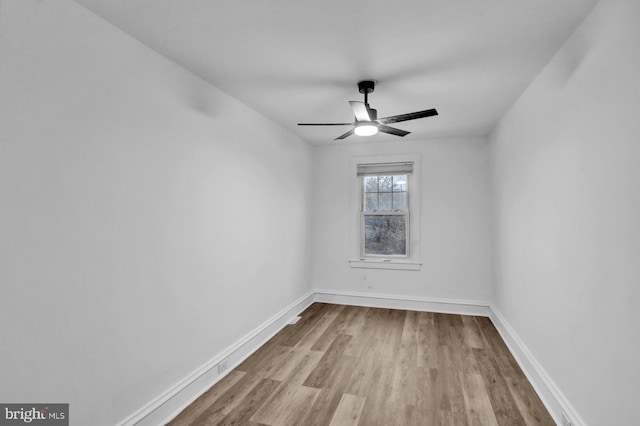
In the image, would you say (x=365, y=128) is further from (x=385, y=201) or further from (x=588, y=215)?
(x=385, y=201)

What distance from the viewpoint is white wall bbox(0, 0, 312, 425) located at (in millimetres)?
1432

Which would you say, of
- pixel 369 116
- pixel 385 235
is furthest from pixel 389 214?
pixel 369 116

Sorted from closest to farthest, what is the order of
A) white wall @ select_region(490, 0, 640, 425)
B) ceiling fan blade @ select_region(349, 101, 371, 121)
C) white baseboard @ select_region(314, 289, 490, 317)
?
white wall @ select_region(490, 0, 640, 425)
ceiling fan blade @ select_region(349, 101, 371, 121)
white baseboard @ select_region(314, 289, 490, 317)

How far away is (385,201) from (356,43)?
320 centimetres

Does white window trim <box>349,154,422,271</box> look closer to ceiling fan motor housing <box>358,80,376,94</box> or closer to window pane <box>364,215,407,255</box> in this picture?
window pane <box>364,215,407,255</box>

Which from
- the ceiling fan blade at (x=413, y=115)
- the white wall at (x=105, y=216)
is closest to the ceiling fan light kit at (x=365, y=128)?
the ceiling fan blade at (x=413, y=115)

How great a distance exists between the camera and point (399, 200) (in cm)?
493

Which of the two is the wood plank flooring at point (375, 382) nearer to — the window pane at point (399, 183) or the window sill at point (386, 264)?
the window sill at point (386, 264)

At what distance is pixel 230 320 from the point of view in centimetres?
293

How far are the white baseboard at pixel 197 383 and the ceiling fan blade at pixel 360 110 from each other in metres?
2.37

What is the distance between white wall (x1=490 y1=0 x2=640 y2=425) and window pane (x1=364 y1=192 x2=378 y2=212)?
239 centimetres

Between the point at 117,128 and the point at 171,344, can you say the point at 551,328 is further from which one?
the point at 117,128

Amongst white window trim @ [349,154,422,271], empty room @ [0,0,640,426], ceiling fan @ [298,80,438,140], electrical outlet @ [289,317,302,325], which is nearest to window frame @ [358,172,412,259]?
white window trim @ [349,154,422,271]

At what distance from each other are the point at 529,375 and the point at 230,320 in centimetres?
267
